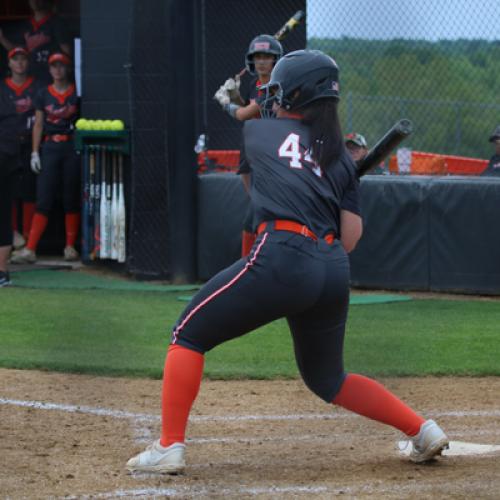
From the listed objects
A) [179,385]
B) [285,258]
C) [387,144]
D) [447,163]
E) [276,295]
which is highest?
[387,144]

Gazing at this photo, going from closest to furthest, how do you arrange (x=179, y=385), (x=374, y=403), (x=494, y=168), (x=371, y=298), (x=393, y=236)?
1. (x=179, y=385)
2. (x=374, y=403)
3. (x=371, y=298)
4. (x=393, y=236)
5. (x=494, y=168)

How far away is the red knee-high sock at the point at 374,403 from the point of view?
4004 millimetres

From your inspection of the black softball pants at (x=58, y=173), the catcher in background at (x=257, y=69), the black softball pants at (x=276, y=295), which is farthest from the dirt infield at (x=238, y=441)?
the black softball pants at (x=58, y=173)

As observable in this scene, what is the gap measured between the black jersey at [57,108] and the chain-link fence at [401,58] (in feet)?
4.67

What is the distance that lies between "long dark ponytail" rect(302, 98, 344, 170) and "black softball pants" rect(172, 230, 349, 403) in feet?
0.94

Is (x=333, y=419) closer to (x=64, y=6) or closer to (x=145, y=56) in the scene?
(x=145, y=56)

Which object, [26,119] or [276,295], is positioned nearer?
[276,295]

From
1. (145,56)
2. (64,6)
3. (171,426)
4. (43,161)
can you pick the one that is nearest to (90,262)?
(43,161)

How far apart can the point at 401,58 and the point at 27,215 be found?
14.0 feet

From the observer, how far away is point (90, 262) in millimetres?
11008

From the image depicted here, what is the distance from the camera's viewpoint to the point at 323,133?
12.4ft

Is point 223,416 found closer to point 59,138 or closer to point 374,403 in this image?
point 374,403

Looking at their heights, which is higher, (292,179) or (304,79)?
(304,79)

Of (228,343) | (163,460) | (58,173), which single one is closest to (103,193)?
(58,173)
